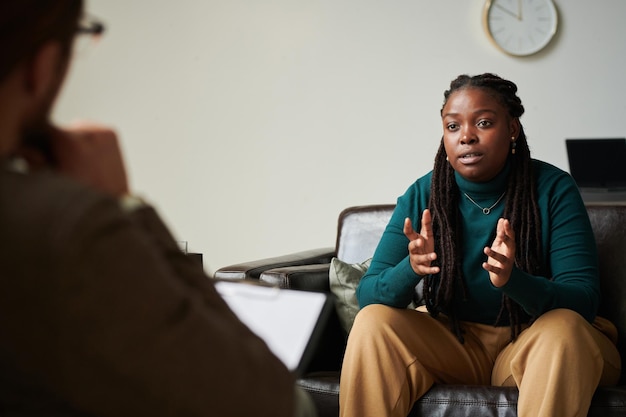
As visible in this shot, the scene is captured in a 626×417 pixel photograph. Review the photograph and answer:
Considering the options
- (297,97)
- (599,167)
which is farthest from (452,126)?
(297,97)

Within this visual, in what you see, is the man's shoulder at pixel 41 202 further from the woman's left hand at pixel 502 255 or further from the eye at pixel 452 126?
the eye at pixel 452 126

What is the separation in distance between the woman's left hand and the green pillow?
62cm

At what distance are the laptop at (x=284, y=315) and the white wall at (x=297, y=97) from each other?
3283mm

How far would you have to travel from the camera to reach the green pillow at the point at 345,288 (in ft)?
7.24

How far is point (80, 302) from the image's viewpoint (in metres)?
0.45

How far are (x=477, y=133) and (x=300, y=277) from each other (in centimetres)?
65

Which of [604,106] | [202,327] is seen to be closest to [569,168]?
[604,106]

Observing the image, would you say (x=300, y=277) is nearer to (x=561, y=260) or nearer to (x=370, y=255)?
(x=370, y=255)

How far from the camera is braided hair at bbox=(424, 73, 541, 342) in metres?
1.96

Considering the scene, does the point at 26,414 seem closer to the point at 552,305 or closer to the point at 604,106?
the point at 552,305

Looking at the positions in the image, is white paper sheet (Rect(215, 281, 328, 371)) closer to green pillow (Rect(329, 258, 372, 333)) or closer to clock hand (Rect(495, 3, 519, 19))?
green pillow (Rect(329, 258, 372, 333))

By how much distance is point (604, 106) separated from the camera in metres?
4.00

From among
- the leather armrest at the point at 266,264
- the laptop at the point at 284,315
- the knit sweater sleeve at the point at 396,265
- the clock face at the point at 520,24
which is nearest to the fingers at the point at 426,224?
the knit sweater sleeve at the point at 396,265

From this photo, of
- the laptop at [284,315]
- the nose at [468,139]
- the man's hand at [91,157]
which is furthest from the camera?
the nose at [468,139]
